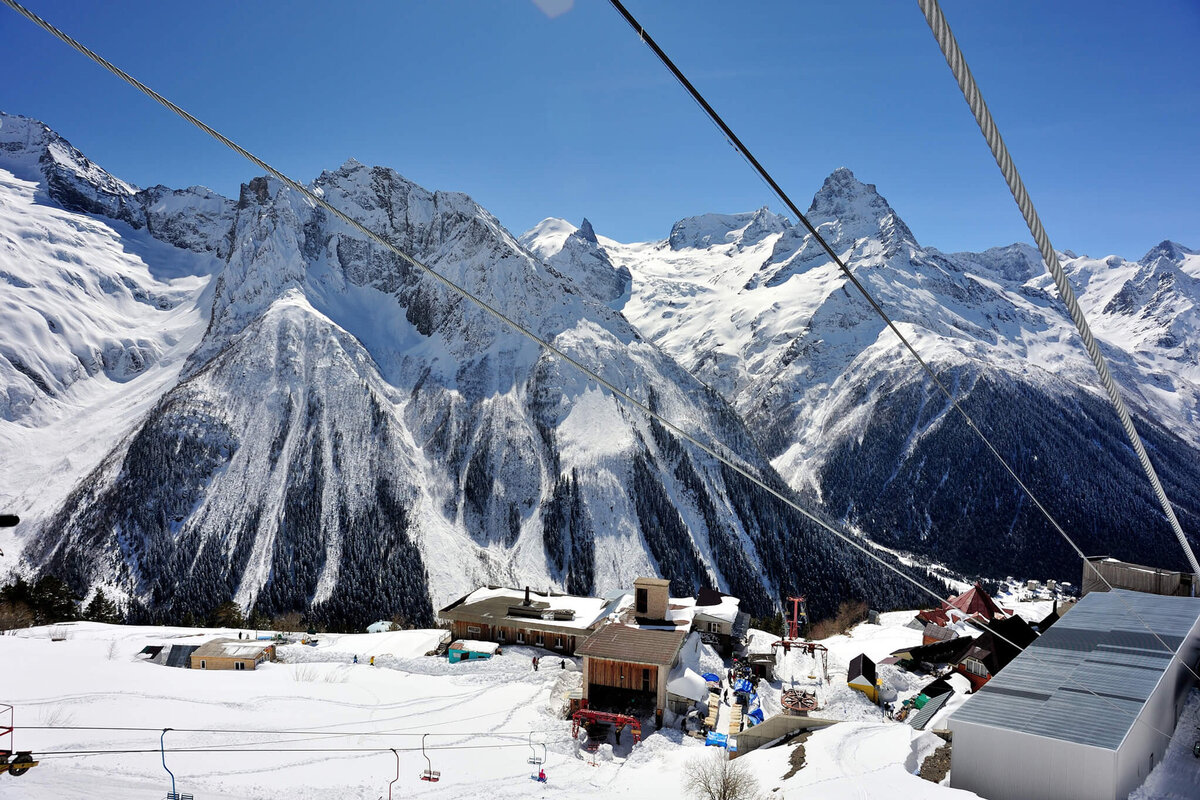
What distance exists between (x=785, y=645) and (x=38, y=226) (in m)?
207

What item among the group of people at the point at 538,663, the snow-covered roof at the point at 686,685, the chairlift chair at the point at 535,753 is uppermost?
the snow-covered roof at the point at 686,685

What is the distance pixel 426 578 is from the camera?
323ft

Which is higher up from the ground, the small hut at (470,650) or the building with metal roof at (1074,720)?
the building with metal roof at (1074,720)

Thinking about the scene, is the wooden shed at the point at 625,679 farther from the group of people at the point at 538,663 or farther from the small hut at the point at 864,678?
the small hut at the point at 864,678

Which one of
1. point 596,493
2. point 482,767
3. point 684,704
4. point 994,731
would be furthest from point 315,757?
point 596,493

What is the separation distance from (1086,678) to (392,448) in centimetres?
11134

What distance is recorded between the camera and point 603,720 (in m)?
36.7

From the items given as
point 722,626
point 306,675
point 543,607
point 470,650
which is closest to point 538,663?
point 470,650

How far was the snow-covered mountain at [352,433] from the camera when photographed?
3883 inches

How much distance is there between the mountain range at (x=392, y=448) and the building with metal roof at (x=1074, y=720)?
267 ft

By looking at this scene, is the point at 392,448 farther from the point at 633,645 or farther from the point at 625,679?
the point at 625,679

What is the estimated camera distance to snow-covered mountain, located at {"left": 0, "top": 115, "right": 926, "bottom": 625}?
98.6 m

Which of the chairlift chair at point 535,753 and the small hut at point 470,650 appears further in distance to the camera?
the small hut at point 470,650

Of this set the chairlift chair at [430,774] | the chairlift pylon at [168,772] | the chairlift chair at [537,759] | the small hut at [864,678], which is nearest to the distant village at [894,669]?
the small hut at [864,678]
